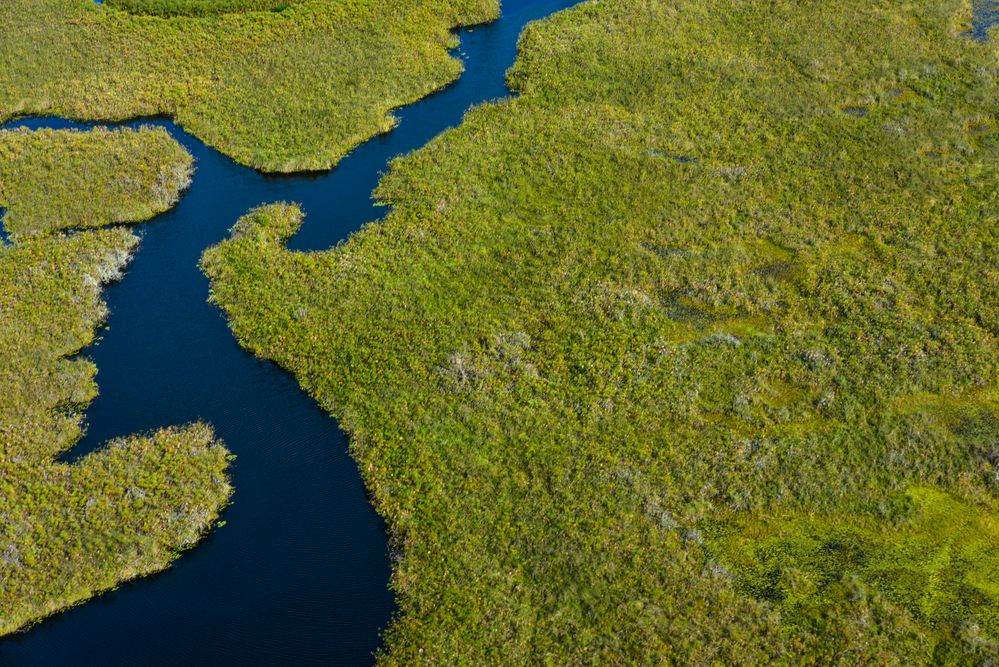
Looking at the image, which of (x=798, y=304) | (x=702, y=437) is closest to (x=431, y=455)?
(x=702, y=437)

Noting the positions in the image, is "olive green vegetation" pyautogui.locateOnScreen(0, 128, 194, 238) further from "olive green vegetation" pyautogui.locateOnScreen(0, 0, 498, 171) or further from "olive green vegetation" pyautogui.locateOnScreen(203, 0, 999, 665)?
"olive green vegetation" pyautogui.locateOnScreen(203, 0, 999, 665)

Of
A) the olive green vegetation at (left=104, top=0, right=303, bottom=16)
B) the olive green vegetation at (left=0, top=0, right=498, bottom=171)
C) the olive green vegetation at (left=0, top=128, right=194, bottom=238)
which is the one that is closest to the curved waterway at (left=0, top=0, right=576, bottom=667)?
the olive green vegetation at (left=0, top=128, right=194, bottom=238)

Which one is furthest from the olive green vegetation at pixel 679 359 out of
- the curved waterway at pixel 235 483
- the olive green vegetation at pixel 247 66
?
the olive green vegetation at pixel 247 66

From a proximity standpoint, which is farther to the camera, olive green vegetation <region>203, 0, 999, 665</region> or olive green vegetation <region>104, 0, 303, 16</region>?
olive green vegetation <region>104, 0, 303, 16</region>

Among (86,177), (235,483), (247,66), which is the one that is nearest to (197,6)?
(247,66)

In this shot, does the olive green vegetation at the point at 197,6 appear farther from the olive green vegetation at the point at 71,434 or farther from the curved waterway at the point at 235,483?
the curved waterway at the point at 235,483

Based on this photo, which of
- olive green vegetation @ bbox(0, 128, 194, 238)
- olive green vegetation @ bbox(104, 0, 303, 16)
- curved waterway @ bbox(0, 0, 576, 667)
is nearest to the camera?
curved waterway @ bbox(0, 0, 576, 667)
